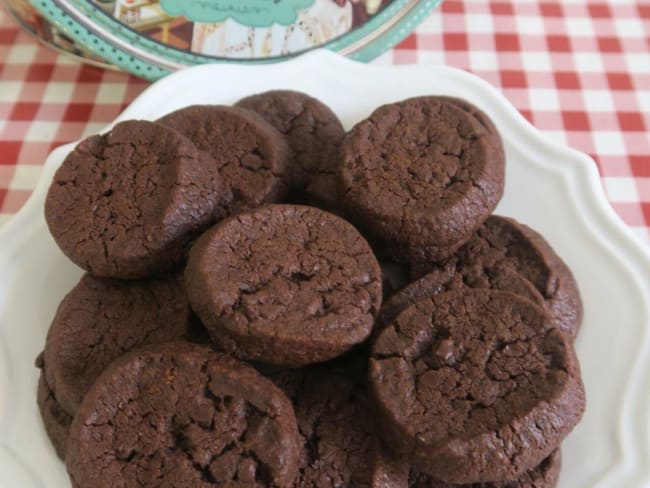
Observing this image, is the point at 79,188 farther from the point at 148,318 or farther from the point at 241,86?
the point at 241,86

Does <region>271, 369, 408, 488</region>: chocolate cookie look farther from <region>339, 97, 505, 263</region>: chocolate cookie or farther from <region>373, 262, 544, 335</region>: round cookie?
<region>339, 97, 505, 263</region>: chocolate cookie

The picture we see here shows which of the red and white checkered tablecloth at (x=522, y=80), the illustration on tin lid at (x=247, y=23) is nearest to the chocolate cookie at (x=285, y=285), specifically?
the illustration on tin lid at (x=247, y=23)

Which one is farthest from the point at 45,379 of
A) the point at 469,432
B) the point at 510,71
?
the point at 510,71

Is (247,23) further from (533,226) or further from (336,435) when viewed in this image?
(336,435)

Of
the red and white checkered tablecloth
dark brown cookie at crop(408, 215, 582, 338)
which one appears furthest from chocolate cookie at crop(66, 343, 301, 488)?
the red and white checkered tablecloth

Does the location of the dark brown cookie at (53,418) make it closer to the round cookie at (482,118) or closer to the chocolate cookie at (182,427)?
the chocolate cookie at (182,427)
